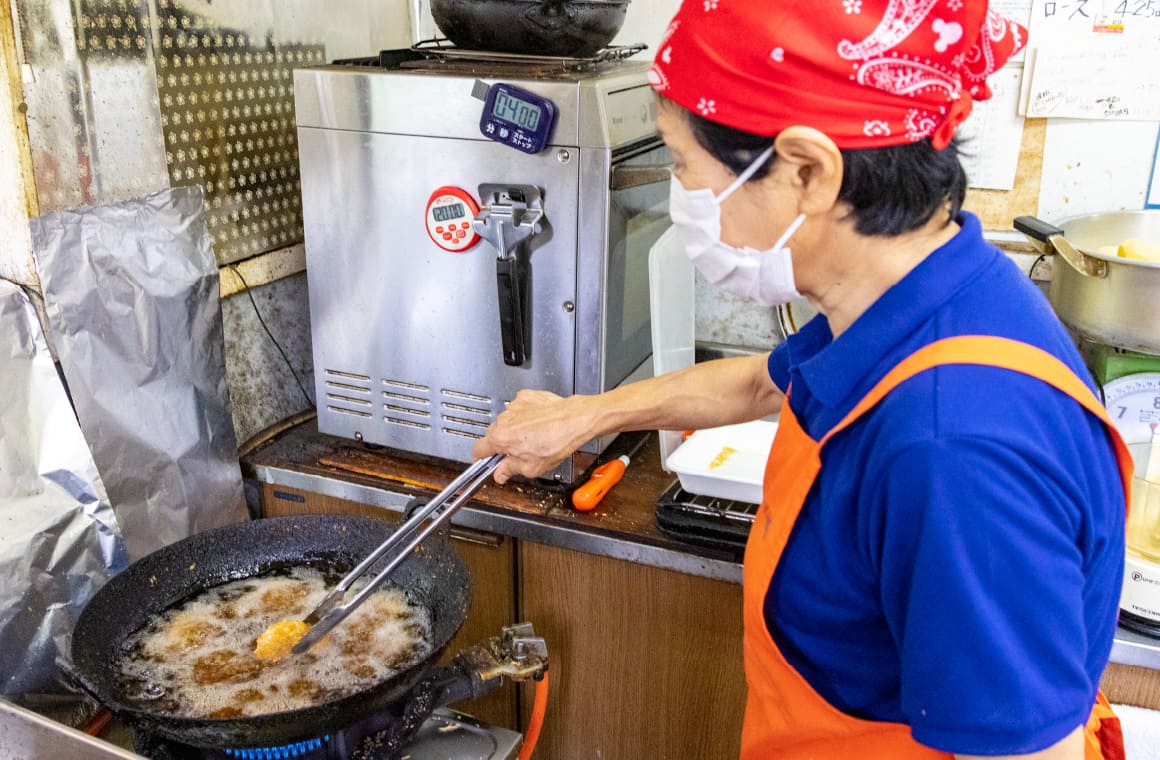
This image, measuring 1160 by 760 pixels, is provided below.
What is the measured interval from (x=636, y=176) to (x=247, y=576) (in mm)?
816

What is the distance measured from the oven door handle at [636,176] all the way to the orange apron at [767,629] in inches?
20.5

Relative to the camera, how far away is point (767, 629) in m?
0.96

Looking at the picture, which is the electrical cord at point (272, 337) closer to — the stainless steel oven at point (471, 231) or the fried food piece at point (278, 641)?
the stainless steel oven at point (471, 231)

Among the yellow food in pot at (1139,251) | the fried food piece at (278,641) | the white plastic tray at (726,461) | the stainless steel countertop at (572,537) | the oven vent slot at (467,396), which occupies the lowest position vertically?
the stainless steel countertop at (572,537)

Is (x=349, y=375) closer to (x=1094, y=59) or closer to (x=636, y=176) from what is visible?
(x=636, y=176)

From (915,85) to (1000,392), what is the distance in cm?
25

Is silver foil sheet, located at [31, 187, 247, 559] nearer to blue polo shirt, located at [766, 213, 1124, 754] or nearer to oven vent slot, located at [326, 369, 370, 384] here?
oven vent slot, located at [326, 369, 370, 384]

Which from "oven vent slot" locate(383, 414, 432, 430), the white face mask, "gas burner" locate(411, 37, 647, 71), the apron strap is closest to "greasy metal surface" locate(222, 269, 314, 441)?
"oven vent slot" locate(383, 414, 432, 430)

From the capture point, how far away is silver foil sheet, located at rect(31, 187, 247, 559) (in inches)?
53.7

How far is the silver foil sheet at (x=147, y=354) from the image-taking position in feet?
4.48

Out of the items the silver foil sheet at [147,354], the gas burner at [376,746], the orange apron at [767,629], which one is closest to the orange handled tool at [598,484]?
the gas burner at [376,746]

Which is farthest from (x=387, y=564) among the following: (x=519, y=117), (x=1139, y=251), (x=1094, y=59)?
(x=1094, y=59)

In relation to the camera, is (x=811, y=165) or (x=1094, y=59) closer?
(x=811, y=165)

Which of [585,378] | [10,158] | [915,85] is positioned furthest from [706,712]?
[10,158]
